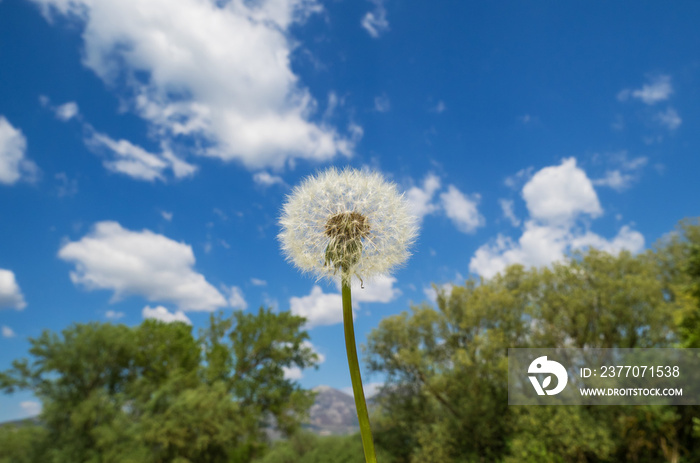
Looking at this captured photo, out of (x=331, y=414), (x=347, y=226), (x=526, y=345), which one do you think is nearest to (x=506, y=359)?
(x=526, y=345)

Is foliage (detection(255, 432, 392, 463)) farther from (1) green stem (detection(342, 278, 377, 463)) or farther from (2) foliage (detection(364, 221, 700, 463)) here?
(1) green stem (detection(342, 278, 377, 463))

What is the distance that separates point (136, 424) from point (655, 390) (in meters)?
27.2

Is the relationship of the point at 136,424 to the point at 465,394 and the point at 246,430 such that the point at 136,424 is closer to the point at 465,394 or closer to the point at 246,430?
the point at 246,430

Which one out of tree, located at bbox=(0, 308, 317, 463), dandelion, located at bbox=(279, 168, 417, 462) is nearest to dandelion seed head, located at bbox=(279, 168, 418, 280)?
dandelion, located at bbox=(279, 168, 417, 462)

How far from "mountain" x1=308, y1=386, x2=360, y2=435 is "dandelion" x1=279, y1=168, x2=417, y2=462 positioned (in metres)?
27.9

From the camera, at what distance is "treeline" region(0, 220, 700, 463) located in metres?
22.2

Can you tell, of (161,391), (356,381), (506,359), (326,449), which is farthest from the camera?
(326,449)

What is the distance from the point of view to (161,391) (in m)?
23.1

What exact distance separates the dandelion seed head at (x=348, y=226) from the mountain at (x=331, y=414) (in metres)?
27.9

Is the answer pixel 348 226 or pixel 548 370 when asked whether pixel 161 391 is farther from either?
pixel 348 226

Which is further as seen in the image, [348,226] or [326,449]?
[326,449]

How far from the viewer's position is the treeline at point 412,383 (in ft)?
72.9

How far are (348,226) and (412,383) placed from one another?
1234 inches

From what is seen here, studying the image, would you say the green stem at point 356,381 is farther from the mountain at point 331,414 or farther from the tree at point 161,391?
the mountain at point 331,414
